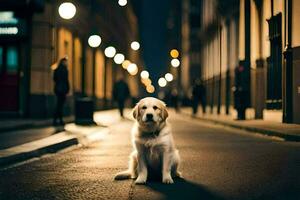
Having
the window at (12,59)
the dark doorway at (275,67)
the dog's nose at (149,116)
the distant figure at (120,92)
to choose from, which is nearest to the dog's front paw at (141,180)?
the dog's nose at (149,116)

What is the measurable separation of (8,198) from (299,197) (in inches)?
118

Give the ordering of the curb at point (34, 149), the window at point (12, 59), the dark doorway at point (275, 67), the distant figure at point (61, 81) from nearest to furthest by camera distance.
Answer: the curb at point (34, 149), the distant figure at point (61, 81), the window at point (12, 59), the dark doorway at point (275, 67)

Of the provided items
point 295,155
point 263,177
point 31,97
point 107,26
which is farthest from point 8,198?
point 107,26

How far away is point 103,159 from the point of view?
1070cm

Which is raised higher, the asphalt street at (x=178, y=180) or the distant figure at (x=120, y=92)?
the distant figure at (x=120, y=92)

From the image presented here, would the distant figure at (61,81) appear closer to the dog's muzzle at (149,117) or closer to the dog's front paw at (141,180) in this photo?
the dog's front paw at (141,180)

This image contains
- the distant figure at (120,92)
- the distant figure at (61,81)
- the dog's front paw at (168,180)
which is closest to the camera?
the dog's front paw at (168,180)

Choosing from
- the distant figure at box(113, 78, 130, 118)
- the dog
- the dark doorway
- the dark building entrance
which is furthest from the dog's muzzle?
the distant figure at box(113, 78, 130, 118)

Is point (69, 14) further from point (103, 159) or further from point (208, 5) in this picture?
point (208, 5)

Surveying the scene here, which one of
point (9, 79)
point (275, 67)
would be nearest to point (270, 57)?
point (275, 67)

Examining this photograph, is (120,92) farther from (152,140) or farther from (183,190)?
(183,190)

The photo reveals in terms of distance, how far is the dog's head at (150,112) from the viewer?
6.93 metres

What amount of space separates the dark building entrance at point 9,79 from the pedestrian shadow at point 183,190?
17.6m

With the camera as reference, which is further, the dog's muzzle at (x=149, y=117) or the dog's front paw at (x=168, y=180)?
the dog's front paw at (x=168, y=180)
